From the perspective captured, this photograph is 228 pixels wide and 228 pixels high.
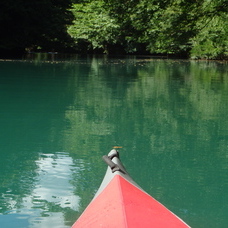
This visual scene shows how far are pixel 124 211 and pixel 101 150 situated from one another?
3633 mm

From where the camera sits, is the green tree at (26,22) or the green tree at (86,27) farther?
the green tree at (86,27)

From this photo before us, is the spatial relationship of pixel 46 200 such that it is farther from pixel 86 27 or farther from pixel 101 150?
pixel 86 27

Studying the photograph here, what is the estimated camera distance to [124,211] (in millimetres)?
2963

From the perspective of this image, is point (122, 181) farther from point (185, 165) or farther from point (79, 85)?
point (79, 85)

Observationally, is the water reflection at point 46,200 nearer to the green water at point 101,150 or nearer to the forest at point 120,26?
the green water at point 101,150

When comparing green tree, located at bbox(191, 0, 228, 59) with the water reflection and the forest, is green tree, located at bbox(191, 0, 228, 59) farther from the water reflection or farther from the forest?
the water reflection

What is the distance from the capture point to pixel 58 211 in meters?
4.17

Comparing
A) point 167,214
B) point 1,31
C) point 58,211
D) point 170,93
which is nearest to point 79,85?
point 170,93

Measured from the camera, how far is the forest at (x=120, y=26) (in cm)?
1831

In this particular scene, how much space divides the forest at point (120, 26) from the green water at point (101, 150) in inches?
243

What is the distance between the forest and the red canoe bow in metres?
14.4

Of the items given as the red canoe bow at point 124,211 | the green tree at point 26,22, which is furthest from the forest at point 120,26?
the red canoe bow at point 124,211

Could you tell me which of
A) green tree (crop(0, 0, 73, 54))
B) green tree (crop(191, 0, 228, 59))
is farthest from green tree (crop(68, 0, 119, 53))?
green tree (crop(191, 0, 228, 59))

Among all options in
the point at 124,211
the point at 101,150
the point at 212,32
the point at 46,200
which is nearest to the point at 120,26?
the point at 212,32
